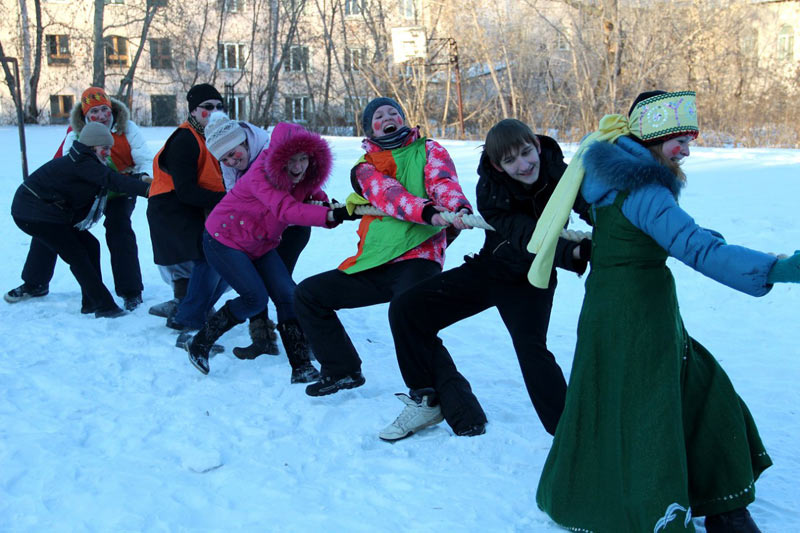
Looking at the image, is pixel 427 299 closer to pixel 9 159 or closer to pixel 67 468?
pixel 67 468

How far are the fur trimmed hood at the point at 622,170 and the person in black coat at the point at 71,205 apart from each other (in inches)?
177

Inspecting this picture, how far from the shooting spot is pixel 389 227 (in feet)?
13.5

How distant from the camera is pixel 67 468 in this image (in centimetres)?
363

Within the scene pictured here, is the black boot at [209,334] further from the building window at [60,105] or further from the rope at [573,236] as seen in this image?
the building window at [60,105]

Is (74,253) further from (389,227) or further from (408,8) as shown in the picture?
(408,8)

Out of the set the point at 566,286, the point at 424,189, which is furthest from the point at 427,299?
the point at 566,286

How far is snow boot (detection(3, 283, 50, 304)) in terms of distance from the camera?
6.87 metres

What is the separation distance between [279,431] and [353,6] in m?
30.0

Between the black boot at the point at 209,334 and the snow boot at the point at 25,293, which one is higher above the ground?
the black boot at the point at 209,334

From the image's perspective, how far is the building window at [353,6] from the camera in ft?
98.9

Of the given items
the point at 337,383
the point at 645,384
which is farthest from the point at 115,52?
the point at 645,384

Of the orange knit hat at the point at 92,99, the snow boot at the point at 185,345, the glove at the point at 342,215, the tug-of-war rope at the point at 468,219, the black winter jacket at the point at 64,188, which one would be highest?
the orange knit hat at the point at 92,99

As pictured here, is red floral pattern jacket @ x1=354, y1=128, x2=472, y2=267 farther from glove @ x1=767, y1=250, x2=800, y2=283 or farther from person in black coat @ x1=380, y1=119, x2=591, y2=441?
glove @ x1=767, y1=250, x2=800, y2=283

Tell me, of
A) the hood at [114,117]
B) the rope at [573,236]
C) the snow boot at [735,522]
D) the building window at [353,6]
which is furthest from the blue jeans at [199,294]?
the building window at [353,6]
